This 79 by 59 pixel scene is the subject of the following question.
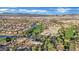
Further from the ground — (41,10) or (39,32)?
(41,10)

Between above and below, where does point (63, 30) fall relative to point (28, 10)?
below

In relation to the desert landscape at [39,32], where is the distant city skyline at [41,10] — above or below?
above

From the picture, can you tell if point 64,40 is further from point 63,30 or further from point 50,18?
point 50,18

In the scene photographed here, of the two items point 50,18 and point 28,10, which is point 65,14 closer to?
point 50,18

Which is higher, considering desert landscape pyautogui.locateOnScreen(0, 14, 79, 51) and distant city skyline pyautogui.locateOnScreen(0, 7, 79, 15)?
distant city skyline pyautogui.locateOnScreen(0, 7, 79, 15)
